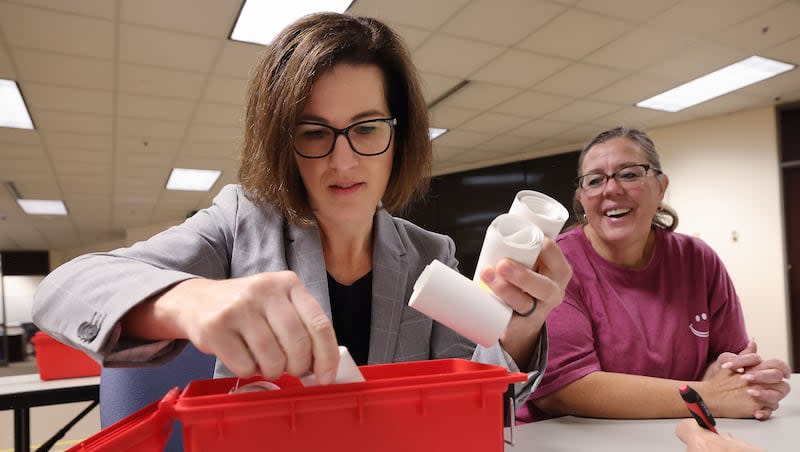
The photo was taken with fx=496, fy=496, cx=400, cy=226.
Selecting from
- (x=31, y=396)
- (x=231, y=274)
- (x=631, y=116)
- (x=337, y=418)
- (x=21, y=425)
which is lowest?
(x=21, y=425)

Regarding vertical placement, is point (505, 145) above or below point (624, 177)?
above

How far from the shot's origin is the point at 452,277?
596 mm

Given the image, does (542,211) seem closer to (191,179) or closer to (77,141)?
(77,141)

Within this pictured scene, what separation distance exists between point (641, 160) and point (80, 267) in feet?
4.74

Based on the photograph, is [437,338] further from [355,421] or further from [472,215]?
[472,215]

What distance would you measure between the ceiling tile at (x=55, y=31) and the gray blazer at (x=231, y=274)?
2843mm

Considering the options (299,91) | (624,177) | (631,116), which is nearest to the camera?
(299,91)

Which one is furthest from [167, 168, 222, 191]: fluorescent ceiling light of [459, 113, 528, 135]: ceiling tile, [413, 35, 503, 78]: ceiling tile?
[413, 35, 503, 78]: ceiling tile

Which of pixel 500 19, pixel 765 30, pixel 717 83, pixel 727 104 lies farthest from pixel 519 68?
pixel 727 104

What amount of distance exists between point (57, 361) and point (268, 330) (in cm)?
228

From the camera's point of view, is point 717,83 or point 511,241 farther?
point 717,83

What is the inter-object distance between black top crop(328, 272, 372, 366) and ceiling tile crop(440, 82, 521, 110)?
3.74 m

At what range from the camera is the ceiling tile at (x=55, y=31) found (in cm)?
296

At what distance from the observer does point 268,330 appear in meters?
0.44
